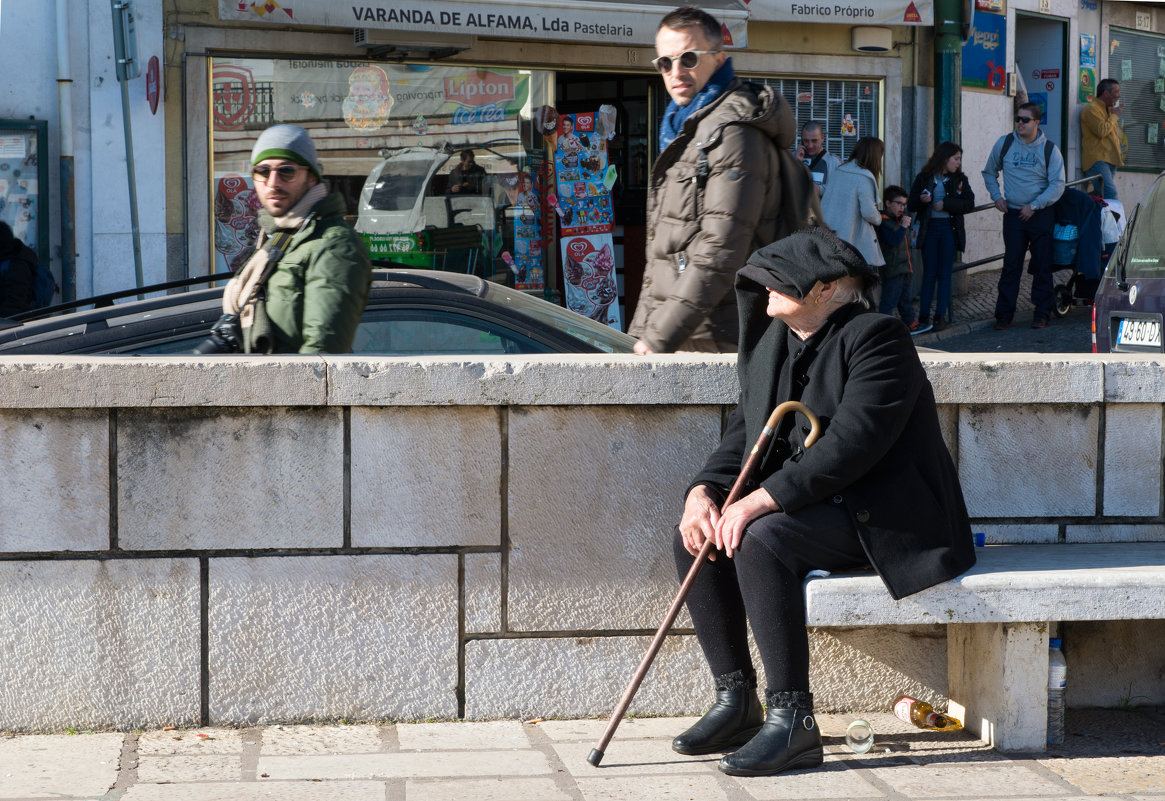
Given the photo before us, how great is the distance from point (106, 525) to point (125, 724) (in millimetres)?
556

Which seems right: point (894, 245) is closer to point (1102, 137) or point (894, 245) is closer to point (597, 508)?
point (1102, 137)

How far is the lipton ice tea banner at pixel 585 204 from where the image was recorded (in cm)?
1212

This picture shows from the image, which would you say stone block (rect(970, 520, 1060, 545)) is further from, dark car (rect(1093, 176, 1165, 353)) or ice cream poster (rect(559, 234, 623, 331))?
ice cream poster (rect(559, 234, 623, 331))

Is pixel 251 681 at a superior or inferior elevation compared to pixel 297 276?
inferior

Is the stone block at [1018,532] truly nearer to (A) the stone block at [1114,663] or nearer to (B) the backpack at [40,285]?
(A) the stone block at [1114,663]

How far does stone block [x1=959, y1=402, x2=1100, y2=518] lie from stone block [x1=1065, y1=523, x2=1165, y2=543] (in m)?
0.06

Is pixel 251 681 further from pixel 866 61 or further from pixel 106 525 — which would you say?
pixel 866 61

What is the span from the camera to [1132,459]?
4.16 meters

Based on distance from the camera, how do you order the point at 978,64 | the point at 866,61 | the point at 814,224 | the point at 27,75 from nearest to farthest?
the point at 814,224
the point at 27,75
the point at 866,61
the point at 978,64

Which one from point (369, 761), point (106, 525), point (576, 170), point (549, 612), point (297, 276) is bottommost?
point (369, 761)

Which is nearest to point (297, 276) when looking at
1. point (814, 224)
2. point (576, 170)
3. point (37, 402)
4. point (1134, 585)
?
point (37, 402)

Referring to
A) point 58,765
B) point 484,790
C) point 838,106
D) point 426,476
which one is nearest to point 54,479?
point 58,765

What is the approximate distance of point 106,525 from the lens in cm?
378

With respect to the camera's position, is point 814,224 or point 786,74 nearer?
point 814,224
